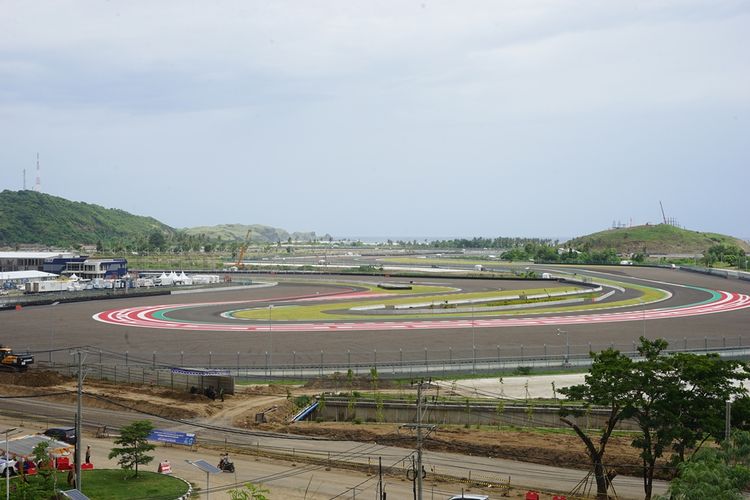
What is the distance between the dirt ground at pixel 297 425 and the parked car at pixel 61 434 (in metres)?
5.30

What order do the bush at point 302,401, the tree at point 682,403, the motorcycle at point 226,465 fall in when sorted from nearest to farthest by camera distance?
the tree at point 682,403, the motorcycle at point 226,465, the bush at point 302,401

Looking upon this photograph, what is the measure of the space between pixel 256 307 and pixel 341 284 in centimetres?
3173

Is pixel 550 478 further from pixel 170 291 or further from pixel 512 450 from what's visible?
pixel 170 291

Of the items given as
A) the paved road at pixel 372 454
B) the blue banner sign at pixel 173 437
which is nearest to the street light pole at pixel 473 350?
the paved road at pixel 372 454

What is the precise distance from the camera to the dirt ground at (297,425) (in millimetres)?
29297

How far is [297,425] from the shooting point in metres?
34.6

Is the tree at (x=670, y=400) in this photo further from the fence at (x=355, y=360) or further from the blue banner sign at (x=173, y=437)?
the fence at (x=355, y=360)

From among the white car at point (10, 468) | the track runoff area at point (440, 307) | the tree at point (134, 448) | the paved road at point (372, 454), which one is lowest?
the paved road at point (372, 454)

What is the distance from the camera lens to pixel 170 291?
96.4 meters

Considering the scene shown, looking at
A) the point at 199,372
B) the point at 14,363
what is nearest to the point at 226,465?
the point at 199,372

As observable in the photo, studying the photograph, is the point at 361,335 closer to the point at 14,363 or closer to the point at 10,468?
the point at 14,363

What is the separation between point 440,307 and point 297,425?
4191cm

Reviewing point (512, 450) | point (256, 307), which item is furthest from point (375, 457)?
point (256, 307)

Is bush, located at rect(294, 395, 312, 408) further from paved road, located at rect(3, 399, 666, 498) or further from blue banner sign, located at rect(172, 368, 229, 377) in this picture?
blue banner sign, located at rect(172, 368, 229, 377)
